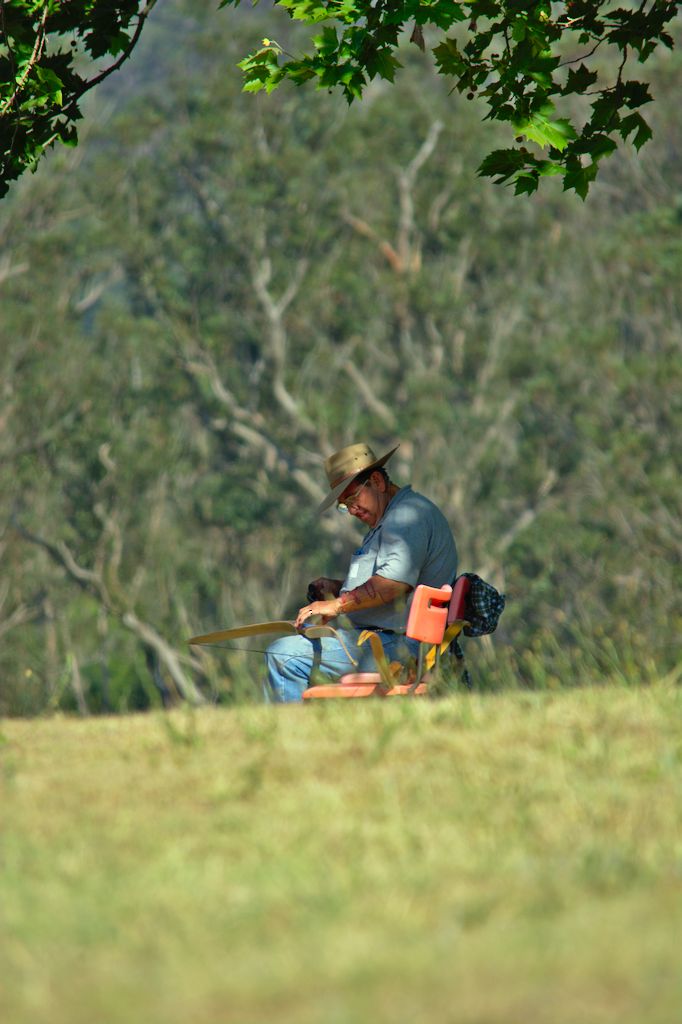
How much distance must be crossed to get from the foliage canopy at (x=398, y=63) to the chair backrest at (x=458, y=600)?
2.24 metres

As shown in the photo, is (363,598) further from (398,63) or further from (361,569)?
(398,63)

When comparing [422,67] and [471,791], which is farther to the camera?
[422,67]

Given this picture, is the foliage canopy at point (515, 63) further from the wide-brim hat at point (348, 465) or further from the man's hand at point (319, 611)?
the man's hand at point (319, 611)

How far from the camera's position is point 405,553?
719 cm

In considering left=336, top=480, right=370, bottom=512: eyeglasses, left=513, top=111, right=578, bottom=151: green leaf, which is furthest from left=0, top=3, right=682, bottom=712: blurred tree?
left=336, top=480, right=370, bottom=512: eyeglasses

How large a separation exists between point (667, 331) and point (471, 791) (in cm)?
3064

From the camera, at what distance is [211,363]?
36.4 meters

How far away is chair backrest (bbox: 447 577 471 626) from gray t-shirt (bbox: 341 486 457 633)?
0.30 metres

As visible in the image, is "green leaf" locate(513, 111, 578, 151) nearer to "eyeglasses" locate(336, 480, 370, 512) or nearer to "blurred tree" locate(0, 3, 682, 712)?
"eyeglasses" locate(336, 480, 370, 512)

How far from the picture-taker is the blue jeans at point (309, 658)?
7.22 meters

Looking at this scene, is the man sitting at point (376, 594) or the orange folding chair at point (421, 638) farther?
the man sitting at point (376, 594)

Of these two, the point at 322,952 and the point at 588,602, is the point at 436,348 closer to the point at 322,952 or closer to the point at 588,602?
the point at 588,602

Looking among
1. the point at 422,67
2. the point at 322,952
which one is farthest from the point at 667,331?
the point at 322,952

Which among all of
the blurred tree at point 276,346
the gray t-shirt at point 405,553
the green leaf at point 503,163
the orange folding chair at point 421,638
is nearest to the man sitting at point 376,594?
the gray t-shirt at point 405,553
